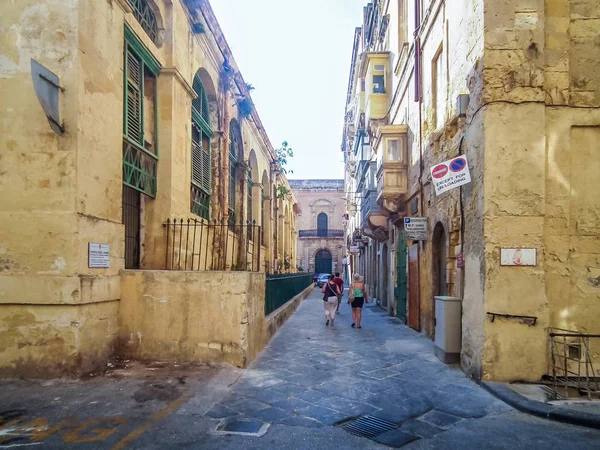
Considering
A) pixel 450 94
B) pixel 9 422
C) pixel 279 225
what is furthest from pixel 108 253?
pixel 279 225

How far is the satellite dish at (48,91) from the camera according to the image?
557 cm

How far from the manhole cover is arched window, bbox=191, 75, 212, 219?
287 inches

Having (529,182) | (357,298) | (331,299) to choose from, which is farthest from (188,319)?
(331,299)

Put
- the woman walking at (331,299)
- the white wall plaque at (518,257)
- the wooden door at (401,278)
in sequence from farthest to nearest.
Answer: the wooden door at (401,278) → the woman walking at (331,299) → the white wall plaque at (518,257)

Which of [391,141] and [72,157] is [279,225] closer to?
[391,141]

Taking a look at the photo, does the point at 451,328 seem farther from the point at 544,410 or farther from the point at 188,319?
the point at 188,319

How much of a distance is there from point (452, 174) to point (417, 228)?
12.2ft

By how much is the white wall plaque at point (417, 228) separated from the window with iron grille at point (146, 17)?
678cm

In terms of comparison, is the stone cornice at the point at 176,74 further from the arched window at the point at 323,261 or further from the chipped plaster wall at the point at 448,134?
the arched window at the point at 323,261

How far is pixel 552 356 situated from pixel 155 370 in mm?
5331

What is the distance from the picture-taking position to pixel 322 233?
56312 millimetres

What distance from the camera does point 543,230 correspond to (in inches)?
258

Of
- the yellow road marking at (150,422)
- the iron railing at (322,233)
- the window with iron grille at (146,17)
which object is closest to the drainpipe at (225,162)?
the window with iron grille at (146,17)

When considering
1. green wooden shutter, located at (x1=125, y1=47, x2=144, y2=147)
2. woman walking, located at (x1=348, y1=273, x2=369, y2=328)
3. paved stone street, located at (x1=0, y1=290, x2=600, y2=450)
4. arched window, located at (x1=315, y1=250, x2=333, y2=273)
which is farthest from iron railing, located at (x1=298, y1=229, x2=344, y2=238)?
paved stone street, located at (x1=0, y1=290, x2=600, y2=450)
